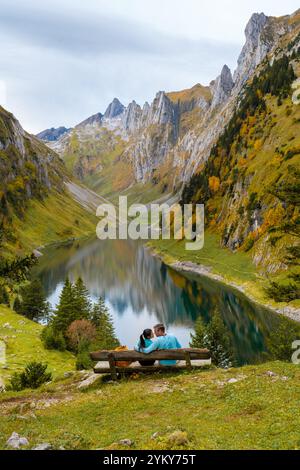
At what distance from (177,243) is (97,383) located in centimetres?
14853

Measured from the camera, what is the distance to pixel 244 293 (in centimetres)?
9756

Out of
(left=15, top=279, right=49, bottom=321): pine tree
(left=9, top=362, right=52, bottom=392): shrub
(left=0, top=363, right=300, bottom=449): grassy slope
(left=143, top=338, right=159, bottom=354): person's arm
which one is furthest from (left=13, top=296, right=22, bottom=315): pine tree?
(left=143, top=338, right=159, bottom=354): person's arm

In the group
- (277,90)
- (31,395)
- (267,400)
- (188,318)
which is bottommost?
(188,318)

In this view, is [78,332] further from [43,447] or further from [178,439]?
[178,439]

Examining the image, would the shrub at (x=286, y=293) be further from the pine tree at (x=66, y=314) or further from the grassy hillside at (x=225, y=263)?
the grassy hillside at (x=225, y=263)

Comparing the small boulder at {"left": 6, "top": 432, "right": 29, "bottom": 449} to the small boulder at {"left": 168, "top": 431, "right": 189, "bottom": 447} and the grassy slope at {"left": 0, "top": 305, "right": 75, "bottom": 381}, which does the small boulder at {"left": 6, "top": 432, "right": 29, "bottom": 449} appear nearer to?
the small boulder at {"left": 168, "top": 431, "right": 189, "bottom": 447}

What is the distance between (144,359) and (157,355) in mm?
740

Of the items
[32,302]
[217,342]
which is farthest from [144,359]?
[32,302]

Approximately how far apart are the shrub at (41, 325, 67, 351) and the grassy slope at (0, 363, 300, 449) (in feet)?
118

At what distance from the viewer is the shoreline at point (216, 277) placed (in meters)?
78.2

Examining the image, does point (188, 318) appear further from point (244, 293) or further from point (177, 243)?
point (177, 243)

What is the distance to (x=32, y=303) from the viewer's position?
8131 cm

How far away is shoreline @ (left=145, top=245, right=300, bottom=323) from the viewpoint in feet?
257
